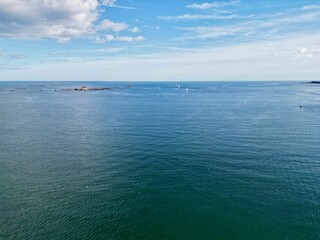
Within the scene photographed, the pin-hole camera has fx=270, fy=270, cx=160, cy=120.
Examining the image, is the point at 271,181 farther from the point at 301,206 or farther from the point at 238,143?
the point at 238,143

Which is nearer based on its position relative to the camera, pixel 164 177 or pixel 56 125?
pixel 164 177

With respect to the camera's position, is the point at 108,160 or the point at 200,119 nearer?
the point at 108,160

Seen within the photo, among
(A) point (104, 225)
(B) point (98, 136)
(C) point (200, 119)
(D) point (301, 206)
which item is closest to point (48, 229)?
(A) point (104, 225)

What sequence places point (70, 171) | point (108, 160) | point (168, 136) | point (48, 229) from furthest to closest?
point (168, 136), point (108, 160), point (70, 171), point (48, 229)

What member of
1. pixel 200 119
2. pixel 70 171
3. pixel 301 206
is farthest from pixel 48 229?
pixel 200 119

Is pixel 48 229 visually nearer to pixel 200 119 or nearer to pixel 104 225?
pixel 104 225

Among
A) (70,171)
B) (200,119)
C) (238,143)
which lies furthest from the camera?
(200,119)
